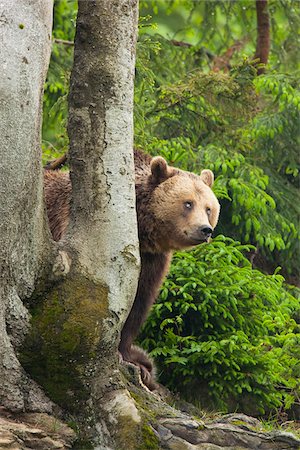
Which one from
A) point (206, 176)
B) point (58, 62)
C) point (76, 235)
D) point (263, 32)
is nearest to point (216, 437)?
point (76, 235)

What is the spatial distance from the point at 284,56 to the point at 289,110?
336cm

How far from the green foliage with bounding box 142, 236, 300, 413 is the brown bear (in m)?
0.63

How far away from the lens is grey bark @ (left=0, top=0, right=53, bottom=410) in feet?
15.7

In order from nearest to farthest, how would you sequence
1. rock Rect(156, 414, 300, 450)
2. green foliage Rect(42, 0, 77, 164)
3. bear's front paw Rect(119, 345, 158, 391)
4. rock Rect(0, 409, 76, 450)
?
rock Rect(0, 409, 76, 450)
rock Rect(156, 414, 300, 450)
bear's front paw Rect(119, 345, 158, 391)
green foliage Rect(42, 0, 77, 164)

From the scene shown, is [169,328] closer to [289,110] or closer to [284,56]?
[289,110]

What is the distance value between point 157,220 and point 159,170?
0.41 meters

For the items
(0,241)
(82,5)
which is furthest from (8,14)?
(0,241)

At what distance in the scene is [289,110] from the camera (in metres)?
10.6

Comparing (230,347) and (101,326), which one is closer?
(101,326)

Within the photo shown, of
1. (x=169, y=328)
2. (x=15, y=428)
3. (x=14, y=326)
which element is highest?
(x=14, y=326)

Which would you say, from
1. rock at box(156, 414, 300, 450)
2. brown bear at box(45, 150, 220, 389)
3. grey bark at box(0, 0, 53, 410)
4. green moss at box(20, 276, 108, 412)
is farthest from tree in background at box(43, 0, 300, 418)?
grey bark at box(0, 0, 53, 410)

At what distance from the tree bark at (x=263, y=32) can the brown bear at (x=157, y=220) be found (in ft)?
19.0

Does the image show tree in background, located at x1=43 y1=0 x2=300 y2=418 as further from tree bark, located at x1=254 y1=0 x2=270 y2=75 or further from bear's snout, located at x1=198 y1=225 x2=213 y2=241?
bear's snout, located at x1=198 y1=225 x2=213 y2=241

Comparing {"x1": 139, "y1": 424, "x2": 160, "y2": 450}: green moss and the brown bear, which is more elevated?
the brown bear
